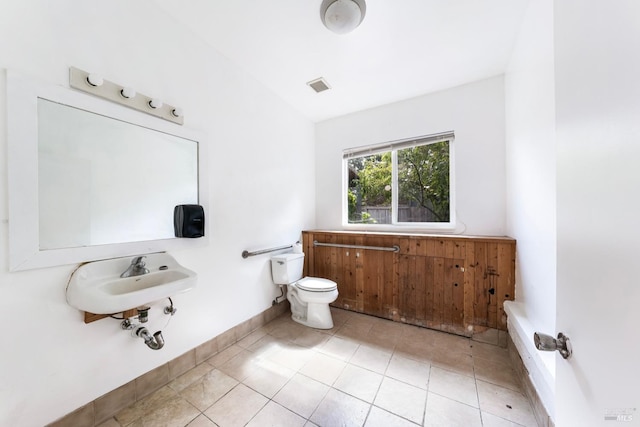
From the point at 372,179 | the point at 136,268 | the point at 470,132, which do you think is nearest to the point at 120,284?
the point at 136,268

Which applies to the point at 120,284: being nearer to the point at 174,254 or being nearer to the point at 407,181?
the point at 174,254

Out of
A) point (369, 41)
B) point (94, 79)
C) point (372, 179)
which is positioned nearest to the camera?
point (94, 79)

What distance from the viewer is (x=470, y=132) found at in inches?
87.8

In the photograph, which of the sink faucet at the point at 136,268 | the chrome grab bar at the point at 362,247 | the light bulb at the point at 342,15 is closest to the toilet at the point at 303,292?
the chrome grab bar at the point at 362,247

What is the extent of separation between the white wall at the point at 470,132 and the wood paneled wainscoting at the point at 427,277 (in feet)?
1.04

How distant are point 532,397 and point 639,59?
179 centimetres

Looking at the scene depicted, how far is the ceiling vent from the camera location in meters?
2.23

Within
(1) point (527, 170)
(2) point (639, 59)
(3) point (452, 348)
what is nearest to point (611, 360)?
(2) point (639, 59)

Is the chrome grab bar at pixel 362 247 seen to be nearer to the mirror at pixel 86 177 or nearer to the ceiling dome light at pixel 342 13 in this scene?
the mirror at pixel 86 177

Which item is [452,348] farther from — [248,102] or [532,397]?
[248,102]

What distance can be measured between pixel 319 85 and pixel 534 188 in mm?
1992

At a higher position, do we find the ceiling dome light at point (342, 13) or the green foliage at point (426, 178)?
the ceiling dome light at point (342, 13)

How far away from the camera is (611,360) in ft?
1.40

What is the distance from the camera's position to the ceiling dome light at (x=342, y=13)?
4.44ft
